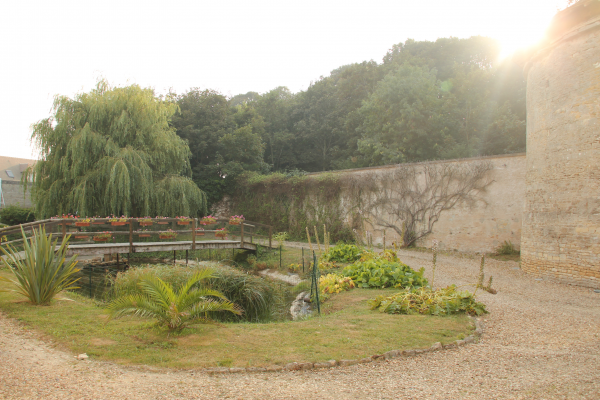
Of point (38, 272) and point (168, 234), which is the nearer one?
point (38, 272)

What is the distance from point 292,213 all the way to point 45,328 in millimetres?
14611

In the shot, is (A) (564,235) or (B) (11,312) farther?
(A) (564,235)

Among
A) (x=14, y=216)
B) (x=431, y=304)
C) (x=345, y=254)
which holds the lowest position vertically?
(x=431, y=304)

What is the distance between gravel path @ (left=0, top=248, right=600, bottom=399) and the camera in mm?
3203

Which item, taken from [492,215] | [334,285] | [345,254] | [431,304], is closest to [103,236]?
[345,254]

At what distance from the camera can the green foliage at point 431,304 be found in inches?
227

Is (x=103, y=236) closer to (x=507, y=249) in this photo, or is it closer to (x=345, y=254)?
(x=345, y=254)

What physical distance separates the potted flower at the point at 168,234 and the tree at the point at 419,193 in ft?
26.4

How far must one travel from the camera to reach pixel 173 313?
446 centimetres

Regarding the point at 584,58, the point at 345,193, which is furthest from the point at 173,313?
the point at 345,193

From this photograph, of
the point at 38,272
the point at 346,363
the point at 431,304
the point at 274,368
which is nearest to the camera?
the point at 274,368

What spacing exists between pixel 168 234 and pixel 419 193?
31.1 feet

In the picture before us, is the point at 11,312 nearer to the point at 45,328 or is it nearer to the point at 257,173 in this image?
the point at 45,328

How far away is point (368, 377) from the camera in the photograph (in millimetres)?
3586
